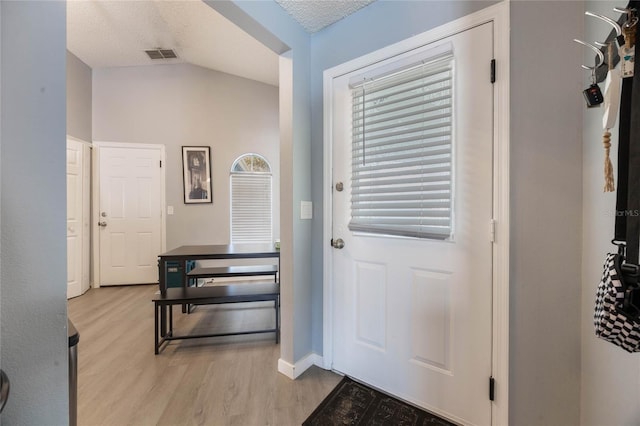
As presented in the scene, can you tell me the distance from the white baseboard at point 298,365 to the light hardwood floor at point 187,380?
4 centimetres

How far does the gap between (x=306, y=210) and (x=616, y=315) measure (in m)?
1.51

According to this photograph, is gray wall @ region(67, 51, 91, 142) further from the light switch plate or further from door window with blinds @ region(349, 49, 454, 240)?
door window with blinds @ region(349, 49, 454, 240)

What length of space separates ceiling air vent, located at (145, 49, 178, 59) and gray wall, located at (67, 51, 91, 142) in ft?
3.11

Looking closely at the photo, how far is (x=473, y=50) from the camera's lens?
4.07 ft

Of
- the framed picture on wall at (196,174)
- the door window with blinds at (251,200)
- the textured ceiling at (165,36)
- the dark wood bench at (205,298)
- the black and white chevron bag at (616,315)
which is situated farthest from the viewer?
the door window with blinds at (251,200)

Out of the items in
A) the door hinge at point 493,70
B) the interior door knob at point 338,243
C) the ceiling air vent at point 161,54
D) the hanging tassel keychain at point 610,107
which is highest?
the ceiling air vent at point 161,54

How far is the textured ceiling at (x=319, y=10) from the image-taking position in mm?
1585

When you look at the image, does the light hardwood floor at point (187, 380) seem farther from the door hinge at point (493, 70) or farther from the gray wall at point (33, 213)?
the door hinge at point (493, 70)

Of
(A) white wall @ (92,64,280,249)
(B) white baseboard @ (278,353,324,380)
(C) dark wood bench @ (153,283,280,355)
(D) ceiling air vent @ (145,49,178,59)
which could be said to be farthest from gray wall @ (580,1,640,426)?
(D) ceiling air vent @ (145,49,178,59)

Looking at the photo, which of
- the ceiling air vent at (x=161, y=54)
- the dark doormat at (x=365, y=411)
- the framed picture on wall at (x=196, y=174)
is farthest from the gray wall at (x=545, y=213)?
the ceiling air vent at (x=161, y=54)

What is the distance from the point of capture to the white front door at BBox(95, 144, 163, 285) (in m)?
3.75

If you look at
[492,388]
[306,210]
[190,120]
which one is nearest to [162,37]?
[190,120]

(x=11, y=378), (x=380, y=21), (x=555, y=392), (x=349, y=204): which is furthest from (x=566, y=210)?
(x=11, y=378)

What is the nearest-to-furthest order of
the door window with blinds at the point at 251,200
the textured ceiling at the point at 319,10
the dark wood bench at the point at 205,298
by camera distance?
the textured ceiling at the point at 319,10, the dark wood bench at the point at 205,298, the door window with blinds at the point at 251,200
